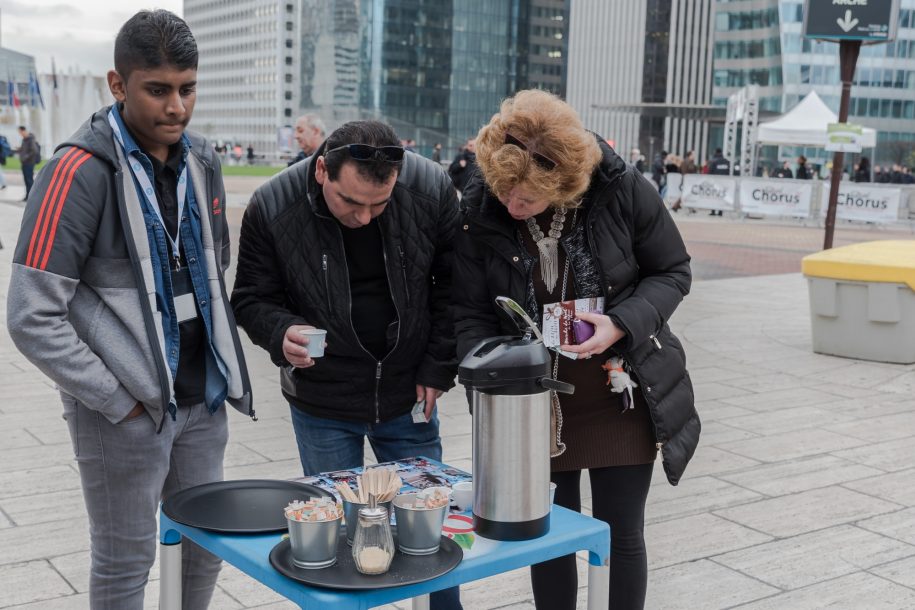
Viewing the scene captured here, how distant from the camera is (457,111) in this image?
121438mm

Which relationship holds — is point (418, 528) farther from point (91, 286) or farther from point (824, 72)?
point (824, 72)

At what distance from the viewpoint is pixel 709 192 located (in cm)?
2422

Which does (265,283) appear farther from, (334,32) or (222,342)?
(334,32)

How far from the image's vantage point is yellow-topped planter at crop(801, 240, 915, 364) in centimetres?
780

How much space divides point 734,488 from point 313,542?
11.6ft

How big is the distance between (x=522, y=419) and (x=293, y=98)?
159770mm

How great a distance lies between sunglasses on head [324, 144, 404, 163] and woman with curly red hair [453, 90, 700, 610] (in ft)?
0.74

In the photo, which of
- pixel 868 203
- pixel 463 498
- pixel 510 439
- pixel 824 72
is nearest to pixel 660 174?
pixel 868 203

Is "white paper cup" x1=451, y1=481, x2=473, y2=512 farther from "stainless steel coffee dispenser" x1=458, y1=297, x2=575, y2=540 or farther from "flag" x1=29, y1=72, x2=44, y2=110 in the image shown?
"flag" x1=29, y1=72, x2=44, y2=110

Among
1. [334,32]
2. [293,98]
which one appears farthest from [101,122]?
[293,98]

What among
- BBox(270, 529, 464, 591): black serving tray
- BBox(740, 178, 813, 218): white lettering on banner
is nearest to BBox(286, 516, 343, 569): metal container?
BBox(270, 529, 464, 591): black serving tray

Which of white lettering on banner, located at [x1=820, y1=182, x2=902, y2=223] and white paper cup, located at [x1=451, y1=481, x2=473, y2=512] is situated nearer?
white paper cup, located at [x1=451, y1=481, x2=473, y2=512]

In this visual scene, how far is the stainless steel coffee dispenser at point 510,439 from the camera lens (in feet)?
6.59

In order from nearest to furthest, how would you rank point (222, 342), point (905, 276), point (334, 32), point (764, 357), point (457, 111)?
point (222, 342), point (905, 276), point (764, 357), point (334, 32), point (457, 111)
